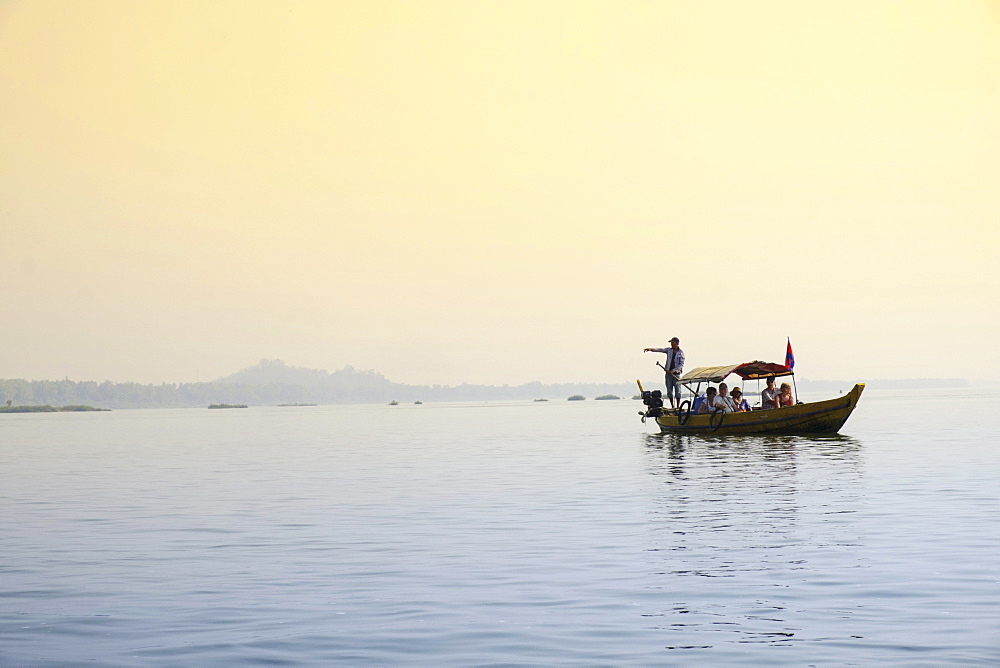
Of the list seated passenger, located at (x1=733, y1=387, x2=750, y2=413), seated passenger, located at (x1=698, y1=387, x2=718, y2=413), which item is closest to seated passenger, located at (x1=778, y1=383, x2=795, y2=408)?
seated passenger, located at (x1=733, y1=387, x2=750, y2=413)

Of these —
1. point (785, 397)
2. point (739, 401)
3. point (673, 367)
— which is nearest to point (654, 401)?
point (673, 367)

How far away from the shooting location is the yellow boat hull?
48625 mm

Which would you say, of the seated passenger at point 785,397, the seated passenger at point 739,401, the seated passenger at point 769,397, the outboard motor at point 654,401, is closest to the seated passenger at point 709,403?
the seated passenger at point 739,401

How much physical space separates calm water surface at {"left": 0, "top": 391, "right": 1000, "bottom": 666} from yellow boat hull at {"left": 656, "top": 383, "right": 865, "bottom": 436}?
14.2 meters

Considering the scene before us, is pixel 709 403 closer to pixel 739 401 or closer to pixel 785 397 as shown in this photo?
pixel 739 401

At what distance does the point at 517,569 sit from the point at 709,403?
126ft

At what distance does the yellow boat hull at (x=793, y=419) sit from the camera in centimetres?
4862

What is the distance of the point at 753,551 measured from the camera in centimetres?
1686

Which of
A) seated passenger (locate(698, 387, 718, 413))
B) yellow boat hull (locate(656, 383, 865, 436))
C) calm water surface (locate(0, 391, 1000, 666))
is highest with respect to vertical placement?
seated passenger (locate(698, 387, 718, 413))

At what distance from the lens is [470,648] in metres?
11.1

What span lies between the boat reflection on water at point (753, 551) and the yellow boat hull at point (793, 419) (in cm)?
1334

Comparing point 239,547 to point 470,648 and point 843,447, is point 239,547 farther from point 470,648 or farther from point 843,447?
point 843,447

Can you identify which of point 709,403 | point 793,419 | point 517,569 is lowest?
point 517,569

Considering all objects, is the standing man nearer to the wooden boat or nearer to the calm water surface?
the wooden boat
